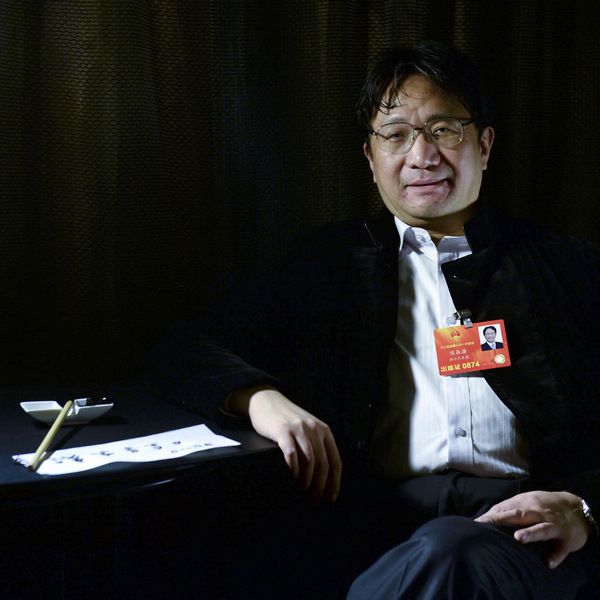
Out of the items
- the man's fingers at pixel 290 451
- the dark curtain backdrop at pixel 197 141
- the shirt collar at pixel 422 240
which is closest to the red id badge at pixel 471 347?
the shirt collar at pixel 422 240

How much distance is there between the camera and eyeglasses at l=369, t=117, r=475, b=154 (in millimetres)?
1452

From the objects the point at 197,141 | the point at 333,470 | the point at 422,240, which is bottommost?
the point at 333,470

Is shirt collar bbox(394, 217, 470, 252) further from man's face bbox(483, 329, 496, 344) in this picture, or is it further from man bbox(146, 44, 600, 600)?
man's face bbox(483, 329, 496, 344)

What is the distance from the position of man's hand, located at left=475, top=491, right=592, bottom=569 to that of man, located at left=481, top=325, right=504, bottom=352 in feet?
1.07

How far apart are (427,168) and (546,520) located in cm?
75

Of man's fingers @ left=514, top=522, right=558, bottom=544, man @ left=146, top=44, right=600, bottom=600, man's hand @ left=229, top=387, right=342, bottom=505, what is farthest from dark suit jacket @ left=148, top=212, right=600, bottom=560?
man's fingers @ left=514, top=522, right=558, bottom=544

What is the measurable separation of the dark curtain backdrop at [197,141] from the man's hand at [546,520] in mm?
916

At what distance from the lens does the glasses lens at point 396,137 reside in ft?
4.80

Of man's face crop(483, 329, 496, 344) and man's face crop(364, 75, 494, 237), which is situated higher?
man's face crop(364, 75, 494, 237)

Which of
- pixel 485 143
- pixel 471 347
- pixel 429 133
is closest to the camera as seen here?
pixel 471 347

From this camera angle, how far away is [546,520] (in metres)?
1.05

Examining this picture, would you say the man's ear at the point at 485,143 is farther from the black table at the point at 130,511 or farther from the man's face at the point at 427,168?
the black table at the point at 130,511

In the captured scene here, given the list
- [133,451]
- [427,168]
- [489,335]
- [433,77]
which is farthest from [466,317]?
[133,451]

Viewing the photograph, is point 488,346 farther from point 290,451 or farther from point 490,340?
point 290,451
